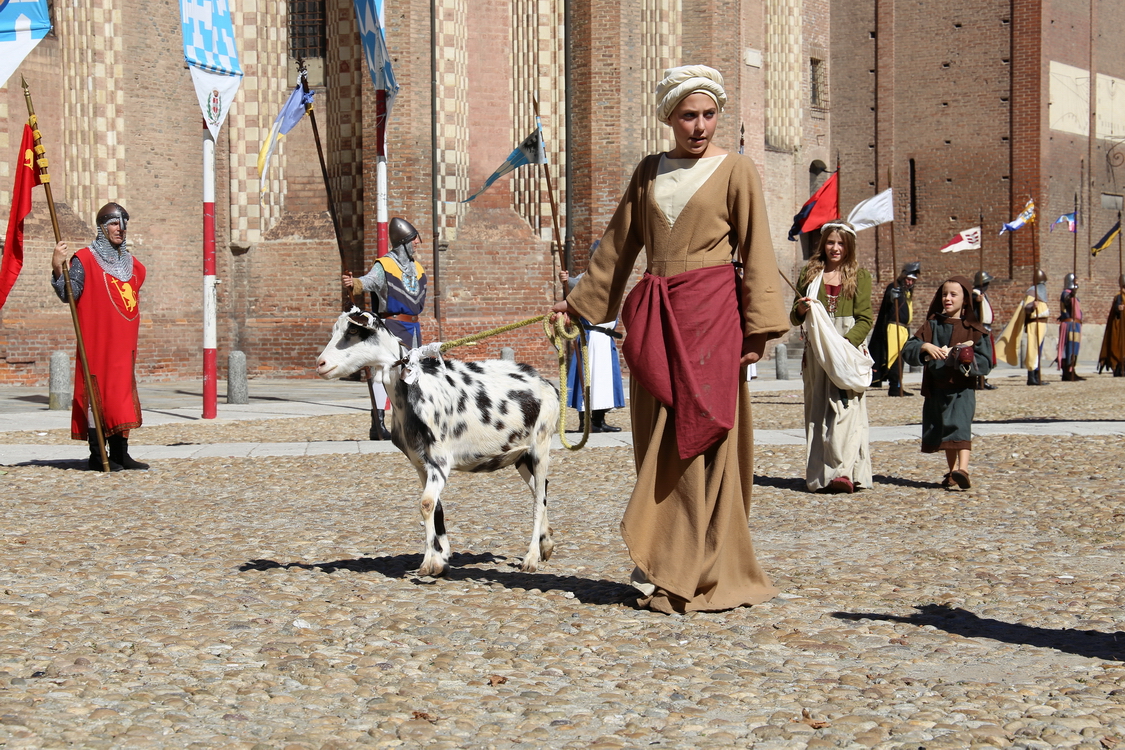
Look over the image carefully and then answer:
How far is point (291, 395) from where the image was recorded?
1945 centimetres

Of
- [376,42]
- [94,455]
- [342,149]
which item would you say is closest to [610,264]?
[94,455]

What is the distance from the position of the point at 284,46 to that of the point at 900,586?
67.3ft

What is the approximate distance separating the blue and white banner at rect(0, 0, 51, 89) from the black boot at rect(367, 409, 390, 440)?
4.31 meters

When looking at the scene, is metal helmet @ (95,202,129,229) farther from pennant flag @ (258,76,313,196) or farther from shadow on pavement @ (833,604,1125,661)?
pennant flag @ (258,76,313,196)

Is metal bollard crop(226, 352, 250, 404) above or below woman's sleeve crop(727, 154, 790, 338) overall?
below

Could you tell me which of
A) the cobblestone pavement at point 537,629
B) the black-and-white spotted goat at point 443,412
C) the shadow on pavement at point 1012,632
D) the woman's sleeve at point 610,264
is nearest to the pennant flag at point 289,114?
the cobblestone pavement at point 537,629

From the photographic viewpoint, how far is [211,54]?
14.5 m

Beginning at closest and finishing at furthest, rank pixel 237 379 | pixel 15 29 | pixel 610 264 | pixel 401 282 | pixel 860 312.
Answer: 1. pixel 610 264
2. pixel 860 312
3. pixel 15 29
4. pixel 401 282
5. pixel 237 379

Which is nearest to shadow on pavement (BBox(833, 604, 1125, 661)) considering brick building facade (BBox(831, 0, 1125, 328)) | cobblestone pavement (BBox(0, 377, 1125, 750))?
cobblestone pavement (BBox(0, 377, 1125, 750))

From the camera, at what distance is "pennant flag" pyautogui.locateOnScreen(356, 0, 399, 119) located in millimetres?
16422

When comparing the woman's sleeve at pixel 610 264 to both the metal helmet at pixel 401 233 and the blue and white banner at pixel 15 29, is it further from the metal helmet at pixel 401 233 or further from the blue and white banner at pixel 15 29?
the blue and white banner at pixel 15 29

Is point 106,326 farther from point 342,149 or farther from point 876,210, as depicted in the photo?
point 876,210

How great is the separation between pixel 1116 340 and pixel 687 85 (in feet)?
73.6

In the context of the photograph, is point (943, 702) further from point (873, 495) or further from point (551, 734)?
point (873, 495)
